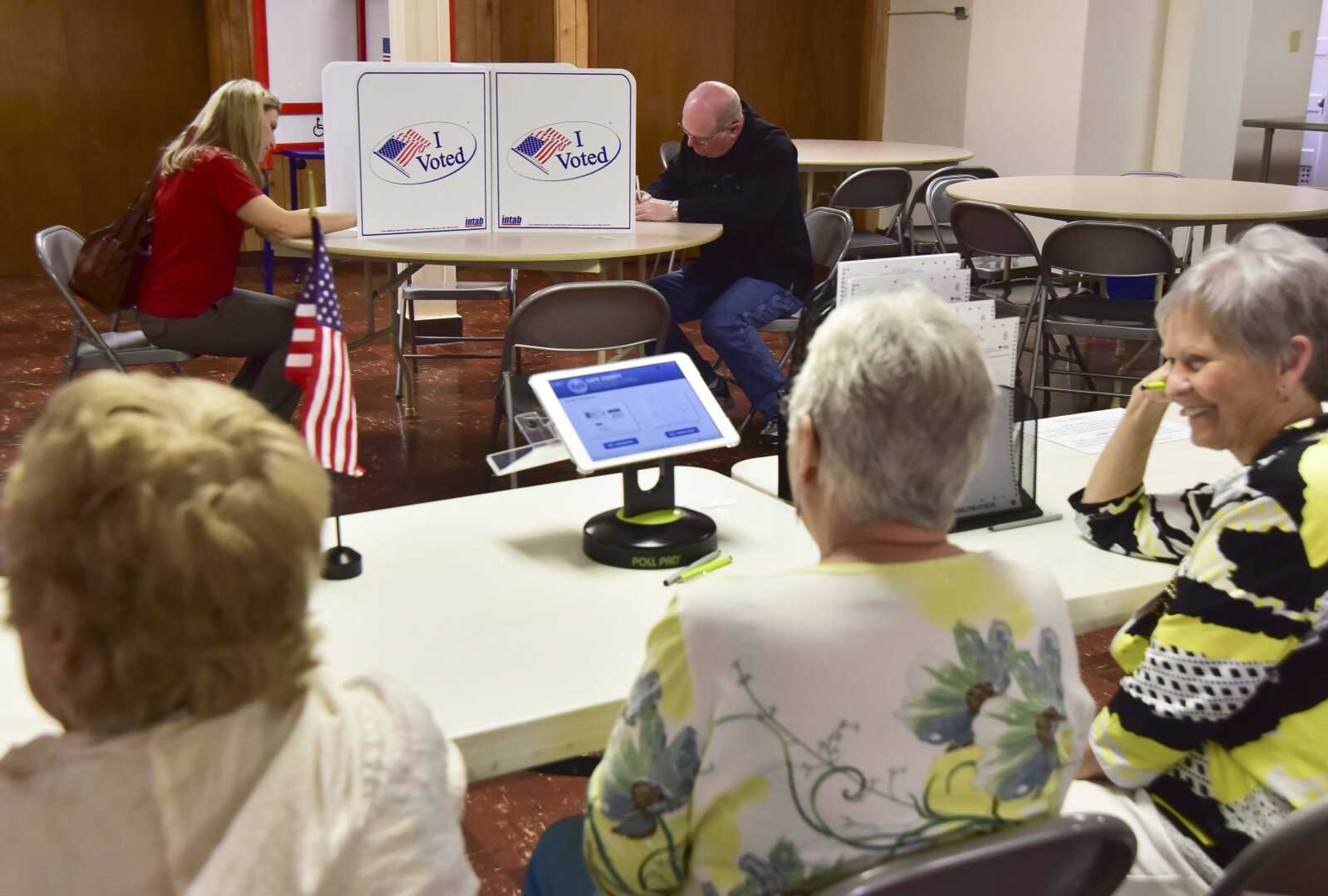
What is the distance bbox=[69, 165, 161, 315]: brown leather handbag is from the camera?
14.2 feet

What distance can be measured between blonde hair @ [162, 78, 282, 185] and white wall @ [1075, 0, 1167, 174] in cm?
533

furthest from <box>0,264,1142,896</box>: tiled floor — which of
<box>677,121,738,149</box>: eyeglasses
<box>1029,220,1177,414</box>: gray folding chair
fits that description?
<box>677,121,738,149</box>: eyeglasses

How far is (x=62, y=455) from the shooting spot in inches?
36.5

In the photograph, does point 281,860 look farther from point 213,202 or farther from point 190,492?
point 213,202

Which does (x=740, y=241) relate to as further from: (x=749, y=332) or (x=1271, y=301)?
(x=1271, y=301)

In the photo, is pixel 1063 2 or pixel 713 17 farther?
pixel 713 17

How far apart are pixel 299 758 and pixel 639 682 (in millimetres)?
348

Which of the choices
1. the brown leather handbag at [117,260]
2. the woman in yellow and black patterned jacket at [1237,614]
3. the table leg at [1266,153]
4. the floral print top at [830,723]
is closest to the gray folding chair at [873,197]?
the brown leather handbag at [117,260]

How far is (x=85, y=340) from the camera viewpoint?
444 centimetres

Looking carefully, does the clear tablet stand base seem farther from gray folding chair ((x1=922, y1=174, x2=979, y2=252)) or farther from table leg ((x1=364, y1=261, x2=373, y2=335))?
gray folding chair ((x1=922, y1=174, x2=979, y2=252))

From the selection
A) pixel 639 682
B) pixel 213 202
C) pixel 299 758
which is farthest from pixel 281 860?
pixel 213 202

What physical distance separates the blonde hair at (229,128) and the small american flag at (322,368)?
2769mm

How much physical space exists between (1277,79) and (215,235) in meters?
8.69

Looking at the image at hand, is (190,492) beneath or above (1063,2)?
beneath
